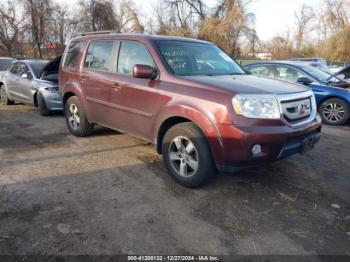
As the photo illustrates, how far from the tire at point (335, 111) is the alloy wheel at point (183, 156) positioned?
5.39m

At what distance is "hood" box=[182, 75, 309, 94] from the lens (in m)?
3.69

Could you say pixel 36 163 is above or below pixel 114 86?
below

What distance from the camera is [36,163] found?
4809mm

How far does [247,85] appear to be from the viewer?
12.7ft

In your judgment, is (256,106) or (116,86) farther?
(116,86)

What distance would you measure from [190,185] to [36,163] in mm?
2353

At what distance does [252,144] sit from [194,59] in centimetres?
173

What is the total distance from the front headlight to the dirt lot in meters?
1.00

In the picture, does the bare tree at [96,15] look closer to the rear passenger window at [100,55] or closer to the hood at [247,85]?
the rear passenger window at [100,55]

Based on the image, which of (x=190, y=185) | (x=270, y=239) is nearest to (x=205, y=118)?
(x=190, y=185)

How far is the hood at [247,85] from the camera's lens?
3688 mm

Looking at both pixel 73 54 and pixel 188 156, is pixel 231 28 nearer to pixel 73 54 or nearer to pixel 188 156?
pixel 73 54

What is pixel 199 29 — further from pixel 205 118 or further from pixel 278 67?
pixel 205 118

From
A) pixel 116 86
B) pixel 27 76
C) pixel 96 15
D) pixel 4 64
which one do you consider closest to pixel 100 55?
pixel 116 86
